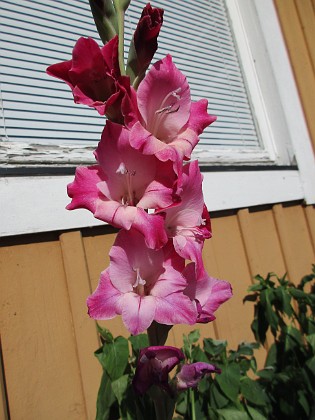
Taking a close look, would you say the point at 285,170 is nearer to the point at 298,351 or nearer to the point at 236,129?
the point at 236,129

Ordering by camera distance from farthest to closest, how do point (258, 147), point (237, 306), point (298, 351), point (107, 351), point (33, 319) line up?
point (258, 147) → point (237, 306) → point (298, 351) → point (33, 319) → point (107, 351)

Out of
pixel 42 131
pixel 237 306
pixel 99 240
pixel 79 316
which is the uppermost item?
pixel 42 131

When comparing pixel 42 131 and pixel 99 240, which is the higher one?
pixel 42 131

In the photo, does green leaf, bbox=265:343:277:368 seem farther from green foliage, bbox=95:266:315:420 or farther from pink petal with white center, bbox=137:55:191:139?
pink petal with white center, bbox=137:55:191:139

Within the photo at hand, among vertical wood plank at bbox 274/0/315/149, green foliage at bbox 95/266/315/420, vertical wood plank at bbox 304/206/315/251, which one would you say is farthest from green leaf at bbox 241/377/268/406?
vertical wood plank at bbox 274/0/315/149

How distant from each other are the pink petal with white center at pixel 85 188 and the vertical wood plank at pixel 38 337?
0.62 meters

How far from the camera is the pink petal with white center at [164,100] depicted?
58 centimetres

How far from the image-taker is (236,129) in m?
2.06

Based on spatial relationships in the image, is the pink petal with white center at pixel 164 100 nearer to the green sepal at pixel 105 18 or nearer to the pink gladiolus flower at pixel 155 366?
the green sepal at pixel 105 18

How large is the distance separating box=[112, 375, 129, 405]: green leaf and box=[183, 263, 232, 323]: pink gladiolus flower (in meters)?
0.34

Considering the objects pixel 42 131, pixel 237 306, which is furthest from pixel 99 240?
pixel 237 306

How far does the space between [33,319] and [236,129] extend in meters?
1.39

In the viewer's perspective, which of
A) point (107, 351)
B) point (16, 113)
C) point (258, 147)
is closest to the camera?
point (107, 351)

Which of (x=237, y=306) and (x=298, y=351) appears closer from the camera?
(x=298, y=351)
